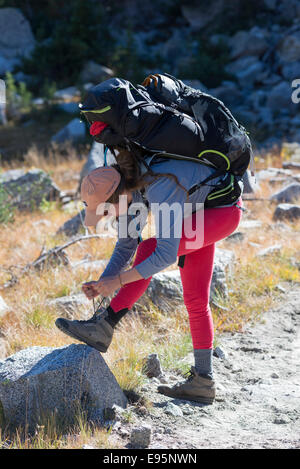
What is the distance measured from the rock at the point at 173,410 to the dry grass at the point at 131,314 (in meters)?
0.27

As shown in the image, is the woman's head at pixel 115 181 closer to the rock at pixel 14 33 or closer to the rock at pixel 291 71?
the rock at pixel 291 71

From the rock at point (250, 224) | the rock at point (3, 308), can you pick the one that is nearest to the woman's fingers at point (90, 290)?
the rock at point (3, 308)

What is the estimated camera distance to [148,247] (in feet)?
10.1

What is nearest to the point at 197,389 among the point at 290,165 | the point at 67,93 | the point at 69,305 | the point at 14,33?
the point at 69,305

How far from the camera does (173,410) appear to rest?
122 inches

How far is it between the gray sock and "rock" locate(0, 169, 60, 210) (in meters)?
6.01

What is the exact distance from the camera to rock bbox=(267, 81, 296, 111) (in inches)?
654

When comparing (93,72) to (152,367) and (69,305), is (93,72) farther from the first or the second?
(152,367)

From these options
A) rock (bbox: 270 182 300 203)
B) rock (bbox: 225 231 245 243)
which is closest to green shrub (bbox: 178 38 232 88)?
rock (bbox: 270 182 300 203)

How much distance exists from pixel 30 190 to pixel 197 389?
21.2ft
